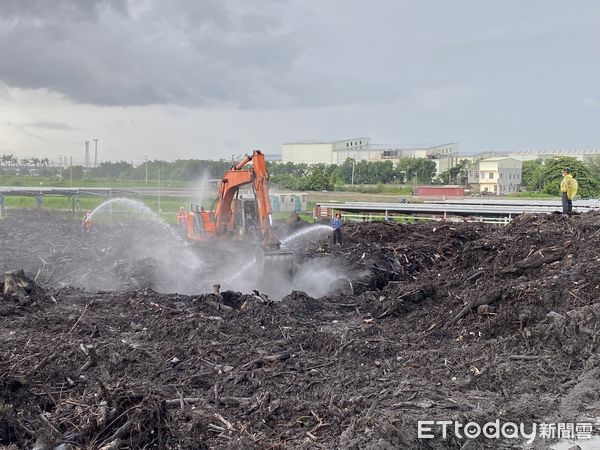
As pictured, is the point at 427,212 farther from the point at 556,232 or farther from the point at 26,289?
→ the point at 26,289

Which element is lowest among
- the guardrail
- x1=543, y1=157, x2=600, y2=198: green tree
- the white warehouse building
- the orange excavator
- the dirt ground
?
the dirt ground

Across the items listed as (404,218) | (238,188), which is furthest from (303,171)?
(238,188)

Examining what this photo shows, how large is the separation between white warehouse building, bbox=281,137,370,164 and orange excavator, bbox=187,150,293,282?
3467 inches

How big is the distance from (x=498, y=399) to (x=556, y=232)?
8.06 metres

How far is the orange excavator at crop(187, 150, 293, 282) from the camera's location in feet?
47.2

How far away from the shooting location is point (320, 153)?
10825 cm

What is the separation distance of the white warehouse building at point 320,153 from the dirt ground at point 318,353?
90.3 m

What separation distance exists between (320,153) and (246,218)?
304 feet

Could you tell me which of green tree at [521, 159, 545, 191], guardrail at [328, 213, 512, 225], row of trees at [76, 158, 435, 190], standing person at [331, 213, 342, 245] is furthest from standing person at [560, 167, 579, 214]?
green tree at [521, 159, 545, 191]

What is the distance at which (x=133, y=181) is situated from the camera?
2153 inches

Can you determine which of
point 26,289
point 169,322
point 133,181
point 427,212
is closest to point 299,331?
point 169,322

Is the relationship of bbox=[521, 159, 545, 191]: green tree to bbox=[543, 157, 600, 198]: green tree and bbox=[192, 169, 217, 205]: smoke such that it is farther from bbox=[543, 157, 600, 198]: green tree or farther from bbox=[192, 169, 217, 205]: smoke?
bbox=[192, 169, 217, 205]: smoke

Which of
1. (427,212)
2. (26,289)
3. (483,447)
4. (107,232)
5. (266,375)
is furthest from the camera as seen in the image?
(427,212)

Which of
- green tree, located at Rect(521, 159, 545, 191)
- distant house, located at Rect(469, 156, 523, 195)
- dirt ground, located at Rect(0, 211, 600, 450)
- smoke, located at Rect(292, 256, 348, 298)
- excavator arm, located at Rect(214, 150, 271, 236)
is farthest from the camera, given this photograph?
distant house, located at Rect(469, 156, 523, 195)
